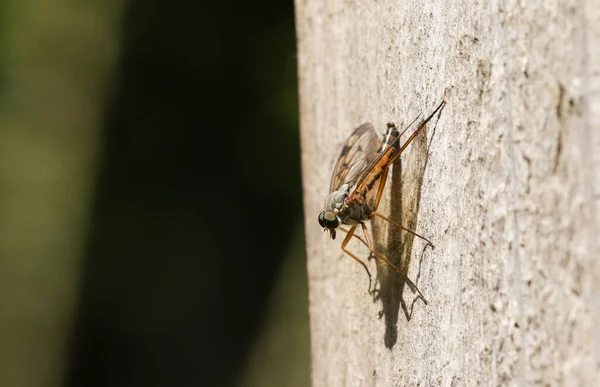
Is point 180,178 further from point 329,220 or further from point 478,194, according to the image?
point 478,194

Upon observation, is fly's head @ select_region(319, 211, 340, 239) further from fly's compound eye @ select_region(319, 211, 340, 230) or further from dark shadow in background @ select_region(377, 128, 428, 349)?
dark shadow in background @ select_region(377, 128, 428, 349)

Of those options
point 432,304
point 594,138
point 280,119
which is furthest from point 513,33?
point 280,119

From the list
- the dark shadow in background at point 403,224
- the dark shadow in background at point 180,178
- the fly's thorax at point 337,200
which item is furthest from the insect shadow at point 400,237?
the dark shadow in background at point 180,178

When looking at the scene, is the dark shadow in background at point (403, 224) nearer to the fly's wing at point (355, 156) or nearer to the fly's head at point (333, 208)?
the fly's wing at point (355, 156)

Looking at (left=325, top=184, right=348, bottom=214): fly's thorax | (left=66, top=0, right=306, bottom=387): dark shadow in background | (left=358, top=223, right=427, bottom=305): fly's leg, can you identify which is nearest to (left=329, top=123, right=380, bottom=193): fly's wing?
(left=325, top=184, right=348, bottom=214): fly's thorax

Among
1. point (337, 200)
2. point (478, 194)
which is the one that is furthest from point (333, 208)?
point (478, 194)

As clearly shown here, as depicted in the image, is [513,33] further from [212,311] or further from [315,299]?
[212,311]
